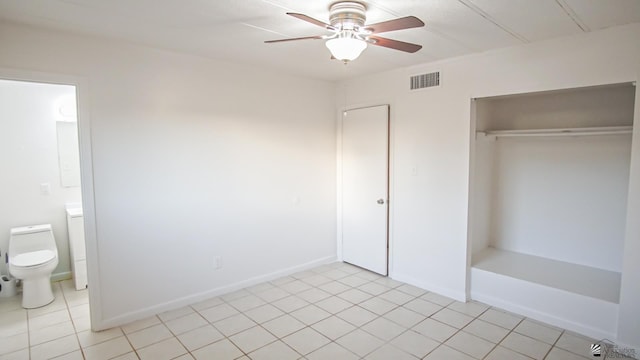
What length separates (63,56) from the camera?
2688mm

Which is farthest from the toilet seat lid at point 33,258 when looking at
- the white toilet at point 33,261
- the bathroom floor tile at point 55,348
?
the bathroom floor tile at point 55,348

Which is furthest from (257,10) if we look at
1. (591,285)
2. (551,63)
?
(591,285)

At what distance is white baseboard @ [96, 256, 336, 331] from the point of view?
3002 millimetres

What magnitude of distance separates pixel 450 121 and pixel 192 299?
10.4ft

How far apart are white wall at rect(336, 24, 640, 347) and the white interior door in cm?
14

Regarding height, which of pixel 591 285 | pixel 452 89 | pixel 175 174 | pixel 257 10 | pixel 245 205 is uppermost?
pixel 257 10

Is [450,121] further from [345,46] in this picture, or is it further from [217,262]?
[217,262]

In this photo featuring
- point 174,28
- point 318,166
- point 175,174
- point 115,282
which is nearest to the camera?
point 174,28

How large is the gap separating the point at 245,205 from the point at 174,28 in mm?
1909

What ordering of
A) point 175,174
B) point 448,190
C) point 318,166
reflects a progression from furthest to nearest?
point 318,166, point 448,190, point 175,174

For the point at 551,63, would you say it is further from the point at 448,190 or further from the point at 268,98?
the point at 268,98

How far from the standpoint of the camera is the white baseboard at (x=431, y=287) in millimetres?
3520

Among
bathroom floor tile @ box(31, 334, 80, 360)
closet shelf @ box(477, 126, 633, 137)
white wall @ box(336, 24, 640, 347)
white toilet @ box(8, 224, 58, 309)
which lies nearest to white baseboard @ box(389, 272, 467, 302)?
white wall @ box(336, 24, 640, 347)

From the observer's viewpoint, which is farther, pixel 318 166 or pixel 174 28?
pixel 318 166
